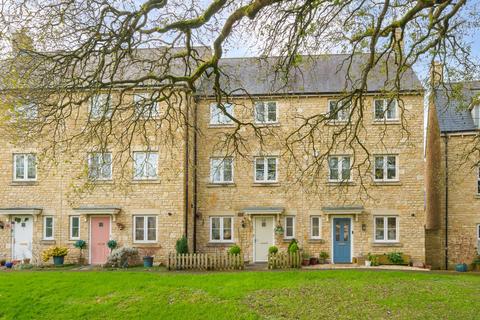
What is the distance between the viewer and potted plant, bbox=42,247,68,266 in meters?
24.0

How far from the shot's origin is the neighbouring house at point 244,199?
2445cm

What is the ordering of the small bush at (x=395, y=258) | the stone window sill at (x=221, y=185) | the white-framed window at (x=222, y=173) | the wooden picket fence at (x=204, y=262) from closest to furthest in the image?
the wooden picket fence at (x=204, y=262) → the small bush at (x=395, y=258) → the stone window sill at (x=221, y=185) → the white-framed window at (x=222, y=173)

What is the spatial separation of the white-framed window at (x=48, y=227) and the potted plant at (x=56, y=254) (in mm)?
1186

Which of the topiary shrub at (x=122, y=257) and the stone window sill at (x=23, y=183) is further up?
the stone window sill at (x=23, y=183)

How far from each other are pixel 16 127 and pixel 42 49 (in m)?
1.84

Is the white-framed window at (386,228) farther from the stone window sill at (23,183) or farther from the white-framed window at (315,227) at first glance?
the stone window sill at (23,183)

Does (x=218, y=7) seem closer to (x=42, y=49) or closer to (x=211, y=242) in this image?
(x=42, y=49)

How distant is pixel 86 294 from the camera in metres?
15.6

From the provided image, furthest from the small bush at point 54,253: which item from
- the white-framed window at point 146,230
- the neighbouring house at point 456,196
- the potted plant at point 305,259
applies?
the neighbouring house at point 456,196

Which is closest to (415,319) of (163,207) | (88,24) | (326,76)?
(88,24)

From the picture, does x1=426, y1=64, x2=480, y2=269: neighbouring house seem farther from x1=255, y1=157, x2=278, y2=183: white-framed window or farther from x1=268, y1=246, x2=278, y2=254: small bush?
x1=268, y1=246, x2=278, y2=254: small bush

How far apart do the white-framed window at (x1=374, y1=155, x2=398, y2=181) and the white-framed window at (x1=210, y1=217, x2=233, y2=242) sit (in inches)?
311

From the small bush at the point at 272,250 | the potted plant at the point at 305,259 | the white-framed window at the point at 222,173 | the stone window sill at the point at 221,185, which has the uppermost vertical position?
the white-framed window at the point at 222,173

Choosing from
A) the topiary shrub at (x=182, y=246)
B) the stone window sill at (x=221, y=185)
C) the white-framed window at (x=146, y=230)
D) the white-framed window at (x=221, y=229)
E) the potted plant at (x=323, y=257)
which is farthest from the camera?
the stone window sill at (x=221, y=185)
